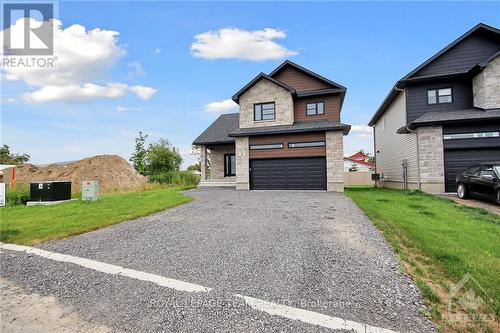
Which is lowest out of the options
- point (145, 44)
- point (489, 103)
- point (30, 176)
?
point (30, 176)

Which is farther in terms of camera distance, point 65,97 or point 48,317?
point 65,97

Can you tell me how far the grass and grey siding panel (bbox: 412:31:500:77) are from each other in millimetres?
11398

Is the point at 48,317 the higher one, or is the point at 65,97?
the point at 65,97

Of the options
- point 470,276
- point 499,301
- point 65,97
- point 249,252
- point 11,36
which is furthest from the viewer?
point 65,97

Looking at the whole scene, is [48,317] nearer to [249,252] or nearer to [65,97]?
[249,252]

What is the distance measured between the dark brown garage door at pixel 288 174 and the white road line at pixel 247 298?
1294cm

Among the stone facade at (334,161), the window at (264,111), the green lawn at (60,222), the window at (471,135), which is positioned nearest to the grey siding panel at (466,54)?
the window at (471,135)

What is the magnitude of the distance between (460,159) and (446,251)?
1241 centimetres

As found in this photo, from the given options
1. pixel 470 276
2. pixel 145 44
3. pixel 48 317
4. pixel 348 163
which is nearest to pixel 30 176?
pixel 145 44

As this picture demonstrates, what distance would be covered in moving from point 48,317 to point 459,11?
1860 centimetres

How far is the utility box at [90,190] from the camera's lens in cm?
1268

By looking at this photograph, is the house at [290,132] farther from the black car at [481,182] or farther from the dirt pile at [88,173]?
the dirt pile at [88,173]

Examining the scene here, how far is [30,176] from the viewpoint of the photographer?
27.5 m

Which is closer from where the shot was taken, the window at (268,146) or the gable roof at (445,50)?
the gable roof at (445,50)
